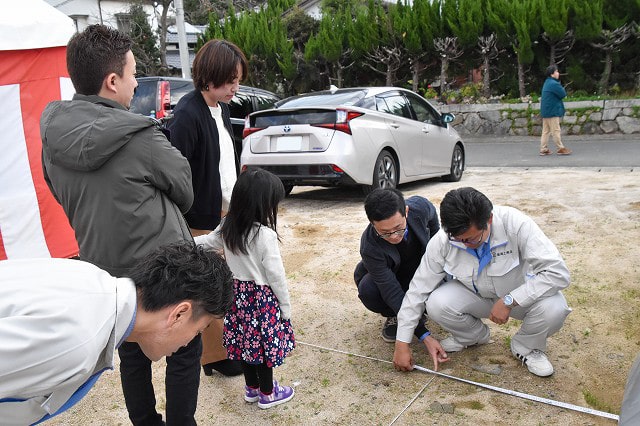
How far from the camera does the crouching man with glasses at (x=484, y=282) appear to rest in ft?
9.09

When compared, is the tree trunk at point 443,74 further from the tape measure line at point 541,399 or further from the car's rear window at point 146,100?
the tape measure line at point 541,399

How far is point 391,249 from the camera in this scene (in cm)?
324

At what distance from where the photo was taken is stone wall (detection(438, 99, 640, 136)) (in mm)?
13023

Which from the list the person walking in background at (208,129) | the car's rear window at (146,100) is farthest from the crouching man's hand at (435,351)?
the car's rear window at (146,100)

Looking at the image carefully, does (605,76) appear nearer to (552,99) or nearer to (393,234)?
(552,99)

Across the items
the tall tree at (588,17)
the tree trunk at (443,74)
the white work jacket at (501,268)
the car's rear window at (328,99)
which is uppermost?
the tall tree at (588,17)

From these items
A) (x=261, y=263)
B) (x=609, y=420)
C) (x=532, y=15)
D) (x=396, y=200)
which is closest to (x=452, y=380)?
(x=609, y=420)

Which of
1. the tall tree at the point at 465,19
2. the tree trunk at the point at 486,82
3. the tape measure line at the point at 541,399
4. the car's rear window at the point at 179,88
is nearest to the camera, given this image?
the tape measure line at the point at 541,399

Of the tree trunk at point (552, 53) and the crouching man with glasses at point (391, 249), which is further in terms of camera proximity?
the tree trunk at point (552, 53)

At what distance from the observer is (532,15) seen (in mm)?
14180

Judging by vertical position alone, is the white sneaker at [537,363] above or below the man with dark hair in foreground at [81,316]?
below

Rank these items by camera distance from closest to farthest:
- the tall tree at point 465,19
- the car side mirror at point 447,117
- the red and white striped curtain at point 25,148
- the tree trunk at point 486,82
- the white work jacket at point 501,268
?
the white work jacket at point 501,268 < the red and white striped curtain at point 25,148 < the car side mirror at point 447,117 < the tall tree at point 465,19 < the tree trunk at point 486,82

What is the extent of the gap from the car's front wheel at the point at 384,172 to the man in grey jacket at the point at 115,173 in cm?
479

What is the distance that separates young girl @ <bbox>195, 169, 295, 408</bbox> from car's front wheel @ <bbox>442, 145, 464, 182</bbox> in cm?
632
